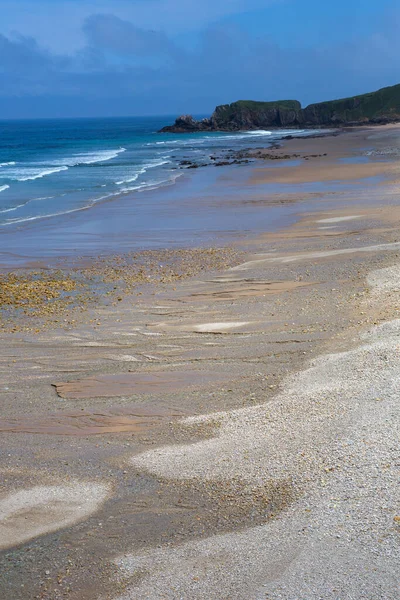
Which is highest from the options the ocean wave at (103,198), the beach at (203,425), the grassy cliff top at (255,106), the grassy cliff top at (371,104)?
the grassy cliff top at (255,106)

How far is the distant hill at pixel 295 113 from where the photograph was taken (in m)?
120

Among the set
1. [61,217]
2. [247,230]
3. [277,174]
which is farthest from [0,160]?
[247,230]

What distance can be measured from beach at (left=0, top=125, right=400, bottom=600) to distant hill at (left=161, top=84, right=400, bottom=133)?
110076 millimetres

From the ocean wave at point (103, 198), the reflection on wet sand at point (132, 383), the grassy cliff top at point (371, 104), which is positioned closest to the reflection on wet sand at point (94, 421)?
the reflection on wet sand at point (132, 383)

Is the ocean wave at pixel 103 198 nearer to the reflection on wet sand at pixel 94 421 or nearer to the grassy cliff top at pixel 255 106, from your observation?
the reflection on wet sand at pixel 94 421

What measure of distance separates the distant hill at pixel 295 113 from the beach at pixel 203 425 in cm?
11008

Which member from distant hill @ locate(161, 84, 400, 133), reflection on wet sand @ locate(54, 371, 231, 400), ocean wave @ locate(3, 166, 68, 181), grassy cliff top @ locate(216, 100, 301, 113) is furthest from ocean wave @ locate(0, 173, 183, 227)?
grassy cliff top @ locate(216, 100, 301, 113)

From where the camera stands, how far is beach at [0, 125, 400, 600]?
5.81m

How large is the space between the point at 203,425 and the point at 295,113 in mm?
128339

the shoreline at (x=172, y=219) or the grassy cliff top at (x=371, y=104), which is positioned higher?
the grassy cliff top at (x=371, y=104)

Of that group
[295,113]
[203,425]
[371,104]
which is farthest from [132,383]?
[295,113]

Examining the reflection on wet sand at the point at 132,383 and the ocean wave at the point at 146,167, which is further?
the ocean wave at the point at 146,167

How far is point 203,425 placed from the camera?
844cm


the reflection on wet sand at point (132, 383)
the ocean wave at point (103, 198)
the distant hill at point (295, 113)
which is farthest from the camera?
the distant hill at point (295, 113)
